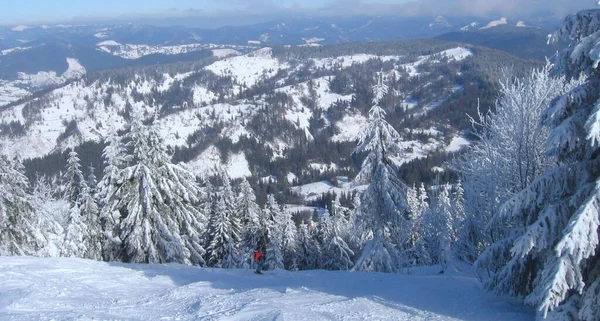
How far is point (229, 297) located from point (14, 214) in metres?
17.1

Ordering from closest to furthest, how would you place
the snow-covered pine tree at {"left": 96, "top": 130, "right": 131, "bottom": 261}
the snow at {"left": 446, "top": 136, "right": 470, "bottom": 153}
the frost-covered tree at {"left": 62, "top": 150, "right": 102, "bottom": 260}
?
the snow-covered pine tree at {"left": 96, "top": 130, "right": 131, "bottom": 261} → the frost-covered tree at {"left": 62, "top": 150, "right": 102, "bottom": 260} → the snow at {"left": 446, "top": 136, "right": 470, "bottom": 153}

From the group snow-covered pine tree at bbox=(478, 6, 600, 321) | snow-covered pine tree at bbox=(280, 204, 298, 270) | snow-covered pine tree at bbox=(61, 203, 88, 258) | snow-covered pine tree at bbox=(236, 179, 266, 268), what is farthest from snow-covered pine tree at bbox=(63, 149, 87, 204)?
snow-covered pine tree at bbox=(478, 6, 600, 321)

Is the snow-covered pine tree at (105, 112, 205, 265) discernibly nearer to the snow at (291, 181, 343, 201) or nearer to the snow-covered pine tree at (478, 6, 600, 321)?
the snow-covered pine tree at (478, 6, 600, 321)

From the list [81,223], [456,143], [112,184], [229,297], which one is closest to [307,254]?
[81,223]

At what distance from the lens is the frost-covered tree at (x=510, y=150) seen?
1359 centimetres

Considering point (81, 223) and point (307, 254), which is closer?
point (81, 223)

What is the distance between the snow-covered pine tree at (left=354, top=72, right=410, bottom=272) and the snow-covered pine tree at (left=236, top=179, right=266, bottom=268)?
46.2ft

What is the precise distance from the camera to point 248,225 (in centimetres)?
3522

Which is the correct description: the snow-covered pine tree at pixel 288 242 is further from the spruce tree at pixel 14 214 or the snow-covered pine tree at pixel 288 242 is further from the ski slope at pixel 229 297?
the ski slope at pixel 229 297

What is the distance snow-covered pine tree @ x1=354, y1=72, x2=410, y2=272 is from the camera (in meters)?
18.8

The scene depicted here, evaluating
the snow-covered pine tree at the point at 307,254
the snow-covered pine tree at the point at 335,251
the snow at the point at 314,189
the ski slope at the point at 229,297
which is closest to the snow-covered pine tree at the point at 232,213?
the snow-covered pine tree at the point at 307,254

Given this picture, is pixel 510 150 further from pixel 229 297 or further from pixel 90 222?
pixel 90 222

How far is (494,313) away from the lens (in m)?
9.10

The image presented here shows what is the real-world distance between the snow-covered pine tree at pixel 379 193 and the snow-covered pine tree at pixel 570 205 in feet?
33.4
